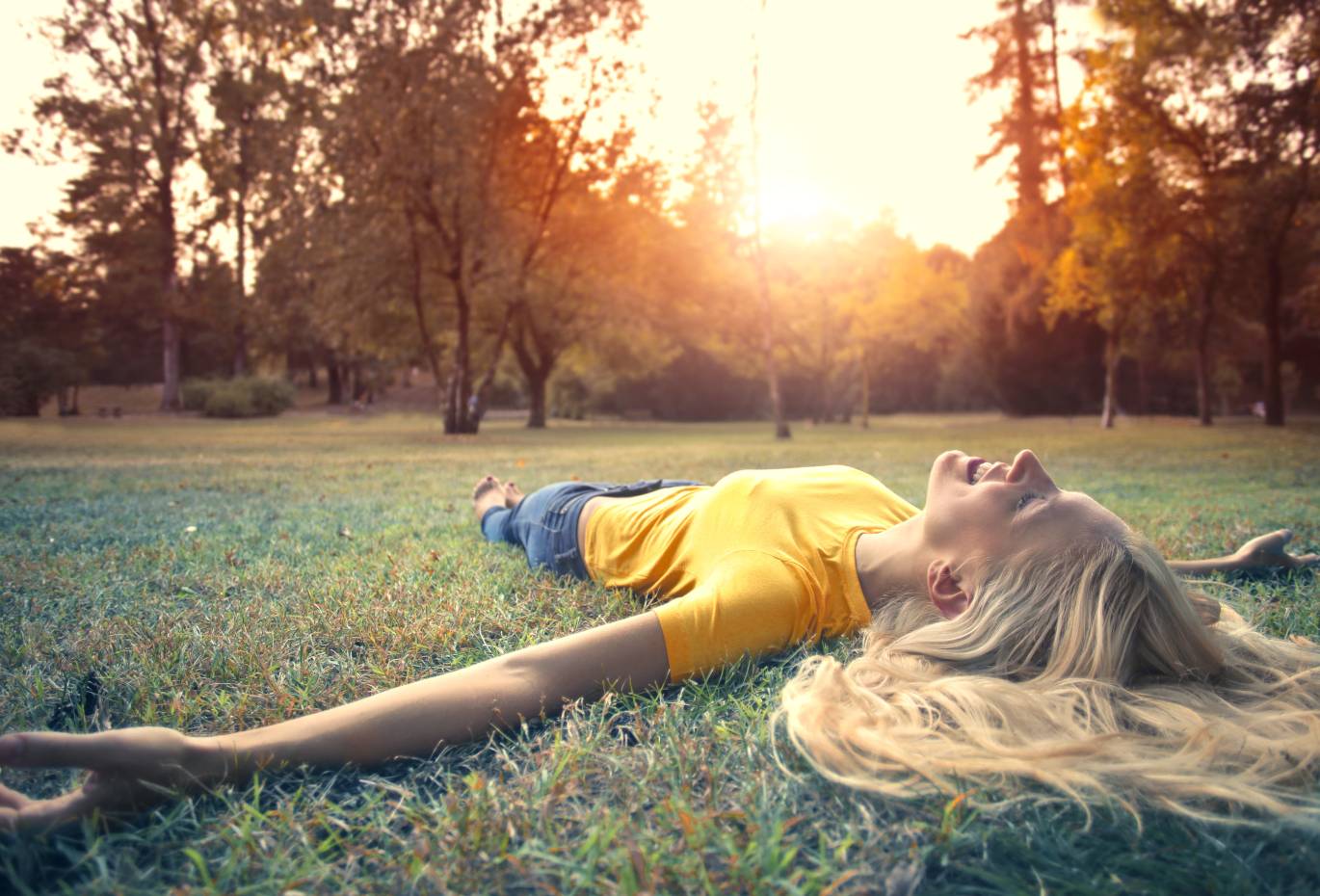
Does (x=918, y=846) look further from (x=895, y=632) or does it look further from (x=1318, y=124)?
(x=1318, y=124)

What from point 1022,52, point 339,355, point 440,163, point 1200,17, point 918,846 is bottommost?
point 918,846

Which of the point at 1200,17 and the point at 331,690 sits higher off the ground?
the point at 1200,17

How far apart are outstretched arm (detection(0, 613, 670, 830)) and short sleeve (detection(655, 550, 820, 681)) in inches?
2.7

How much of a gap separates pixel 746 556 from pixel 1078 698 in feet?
3.02

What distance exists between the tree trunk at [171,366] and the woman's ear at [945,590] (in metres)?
30.6

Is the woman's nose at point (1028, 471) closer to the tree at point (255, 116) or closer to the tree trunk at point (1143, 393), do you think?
the tree at point (255, 116)

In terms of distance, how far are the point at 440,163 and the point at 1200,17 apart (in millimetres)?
20180

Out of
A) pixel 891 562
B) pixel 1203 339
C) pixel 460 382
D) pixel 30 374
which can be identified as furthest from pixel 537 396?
pixel 891 562

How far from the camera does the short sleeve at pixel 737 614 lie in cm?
190

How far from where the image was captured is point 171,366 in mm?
26594

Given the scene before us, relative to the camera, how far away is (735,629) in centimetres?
198

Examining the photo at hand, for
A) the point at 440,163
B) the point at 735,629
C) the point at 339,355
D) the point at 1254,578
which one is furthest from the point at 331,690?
the point at 339,355

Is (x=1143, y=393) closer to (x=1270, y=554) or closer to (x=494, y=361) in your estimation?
(x=494, y=361)

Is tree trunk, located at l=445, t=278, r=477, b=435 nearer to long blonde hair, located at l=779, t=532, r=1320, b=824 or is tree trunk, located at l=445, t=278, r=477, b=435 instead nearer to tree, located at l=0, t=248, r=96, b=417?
tree, located at l=0, t=248, r=96, b=417
